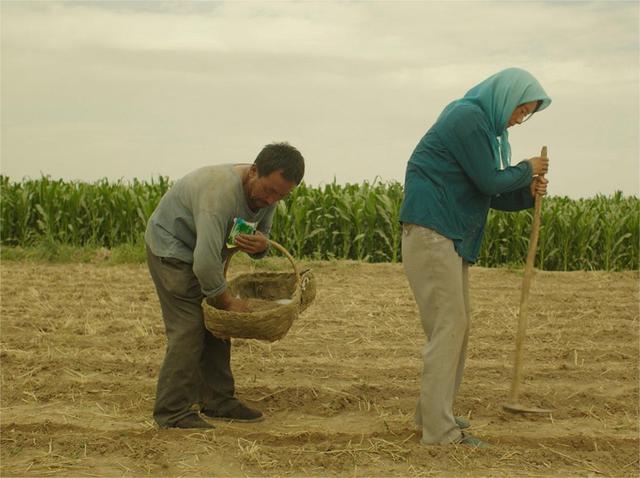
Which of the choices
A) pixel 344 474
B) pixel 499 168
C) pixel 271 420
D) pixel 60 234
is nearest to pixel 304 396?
pixel 271 420

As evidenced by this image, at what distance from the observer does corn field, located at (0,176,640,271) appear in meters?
12.2

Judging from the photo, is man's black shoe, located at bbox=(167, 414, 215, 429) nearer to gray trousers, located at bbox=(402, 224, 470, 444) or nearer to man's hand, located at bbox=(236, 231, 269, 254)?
man's hand, located at bbox=(236, 231, 269, 254)

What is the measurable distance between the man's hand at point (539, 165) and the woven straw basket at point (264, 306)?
1.38 meters

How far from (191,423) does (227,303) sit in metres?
0.79

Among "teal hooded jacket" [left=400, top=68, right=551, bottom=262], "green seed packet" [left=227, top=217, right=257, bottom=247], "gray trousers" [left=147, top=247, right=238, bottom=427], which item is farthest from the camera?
"gray trousers" [left=147, top=247, right=238, bottom=427]

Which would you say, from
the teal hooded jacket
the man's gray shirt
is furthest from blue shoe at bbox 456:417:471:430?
the man's gray shirt

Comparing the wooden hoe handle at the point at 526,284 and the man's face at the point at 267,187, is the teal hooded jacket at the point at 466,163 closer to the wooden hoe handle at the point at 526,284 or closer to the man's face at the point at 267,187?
the wooden hoe handle at the point at 526,284

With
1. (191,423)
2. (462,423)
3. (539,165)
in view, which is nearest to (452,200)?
(539,165)

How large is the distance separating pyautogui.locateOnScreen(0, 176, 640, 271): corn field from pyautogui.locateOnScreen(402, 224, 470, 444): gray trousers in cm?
734

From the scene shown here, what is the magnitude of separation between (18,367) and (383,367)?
2654 mm

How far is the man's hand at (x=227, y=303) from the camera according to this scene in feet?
14.6

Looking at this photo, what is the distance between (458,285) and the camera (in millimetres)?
4324

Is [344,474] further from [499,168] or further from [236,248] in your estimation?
[499,168]

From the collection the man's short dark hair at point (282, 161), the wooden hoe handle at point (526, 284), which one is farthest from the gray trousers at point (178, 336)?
the wooden hoe handle at point (526, 284)
